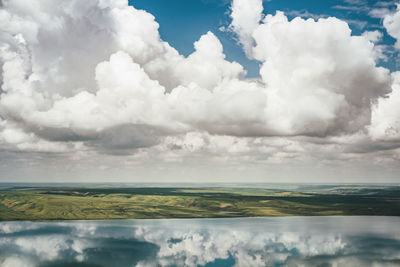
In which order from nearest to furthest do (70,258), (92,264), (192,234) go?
(92,264)
(70,258)
(192,234)

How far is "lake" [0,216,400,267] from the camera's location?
10819 centimetres

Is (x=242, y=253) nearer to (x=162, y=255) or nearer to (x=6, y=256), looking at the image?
(x=162, y=255)

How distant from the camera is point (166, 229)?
177625 mm

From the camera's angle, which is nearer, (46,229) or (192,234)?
(192,234)

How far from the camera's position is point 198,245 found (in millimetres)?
134000

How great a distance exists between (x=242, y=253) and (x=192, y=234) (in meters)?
44.9

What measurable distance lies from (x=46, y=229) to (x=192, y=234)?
75024mm

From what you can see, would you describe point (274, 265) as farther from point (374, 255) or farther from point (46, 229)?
point (46, 229)

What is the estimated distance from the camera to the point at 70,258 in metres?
110

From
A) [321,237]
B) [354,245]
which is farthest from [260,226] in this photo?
[354,245]

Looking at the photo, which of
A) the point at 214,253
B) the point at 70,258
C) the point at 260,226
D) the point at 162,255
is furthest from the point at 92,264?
the point at 260,226

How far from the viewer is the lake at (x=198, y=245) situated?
355 feet

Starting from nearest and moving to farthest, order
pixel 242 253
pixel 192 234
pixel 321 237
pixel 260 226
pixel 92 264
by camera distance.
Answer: pixel 92 264
pixel 242 253
pixel 321 237
pixel 192 234
pixel 260 226

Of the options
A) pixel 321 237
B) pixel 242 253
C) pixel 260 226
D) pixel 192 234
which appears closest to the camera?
pixel 242 253
